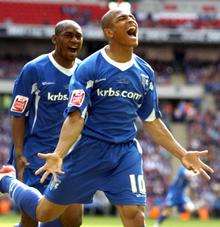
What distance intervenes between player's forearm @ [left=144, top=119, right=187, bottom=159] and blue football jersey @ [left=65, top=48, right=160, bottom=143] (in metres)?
0.34

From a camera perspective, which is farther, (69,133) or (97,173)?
(97,173)

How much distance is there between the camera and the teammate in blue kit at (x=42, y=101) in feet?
30.1

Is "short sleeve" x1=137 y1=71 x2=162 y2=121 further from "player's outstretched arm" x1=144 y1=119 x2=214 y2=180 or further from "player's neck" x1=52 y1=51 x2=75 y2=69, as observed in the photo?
"player's neck" x1=52 y1=51 x2=75 y2=69

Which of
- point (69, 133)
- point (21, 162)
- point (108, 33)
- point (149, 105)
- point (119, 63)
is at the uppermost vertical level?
point (108, 33)

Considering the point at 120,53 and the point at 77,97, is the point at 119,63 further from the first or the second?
the point at 77,97

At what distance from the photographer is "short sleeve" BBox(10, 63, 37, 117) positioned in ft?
30.3

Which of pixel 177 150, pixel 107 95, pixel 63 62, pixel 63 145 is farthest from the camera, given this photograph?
pixel 63 62

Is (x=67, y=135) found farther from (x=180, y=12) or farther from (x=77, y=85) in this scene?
(x=180, y=12)

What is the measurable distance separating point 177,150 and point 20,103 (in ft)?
6.00

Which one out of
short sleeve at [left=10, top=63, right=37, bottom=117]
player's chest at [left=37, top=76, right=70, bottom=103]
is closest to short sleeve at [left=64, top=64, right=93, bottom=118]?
player's chest at [left=37, top=76, right=70, bottom=103]

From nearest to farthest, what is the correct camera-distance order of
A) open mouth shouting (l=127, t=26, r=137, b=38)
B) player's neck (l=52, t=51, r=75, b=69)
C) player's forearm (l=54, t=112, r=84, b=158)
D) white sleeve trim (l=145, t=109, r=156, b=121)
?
player's forearm (l=54, t=112, r=84, b=158)
open mouth shouting (l=127, t=26, r=137, b=38)
white sleeve trim (l=145, t=109, r=156, b=121)
player's neck (l=52, t=51, r=75, b=69)

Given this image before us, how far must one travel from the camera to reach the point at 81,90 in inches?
313

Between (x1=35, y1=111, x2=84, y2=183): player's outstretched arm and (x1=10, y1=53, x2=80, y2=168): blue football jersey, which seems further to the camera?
(x1=10, y1=53, x2=80, y2=168): blue football jersey

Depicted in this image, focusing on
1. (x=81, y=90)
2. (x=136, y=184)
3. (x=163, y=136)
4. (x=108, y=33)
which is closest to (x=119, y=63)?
(x=108, y=33)
